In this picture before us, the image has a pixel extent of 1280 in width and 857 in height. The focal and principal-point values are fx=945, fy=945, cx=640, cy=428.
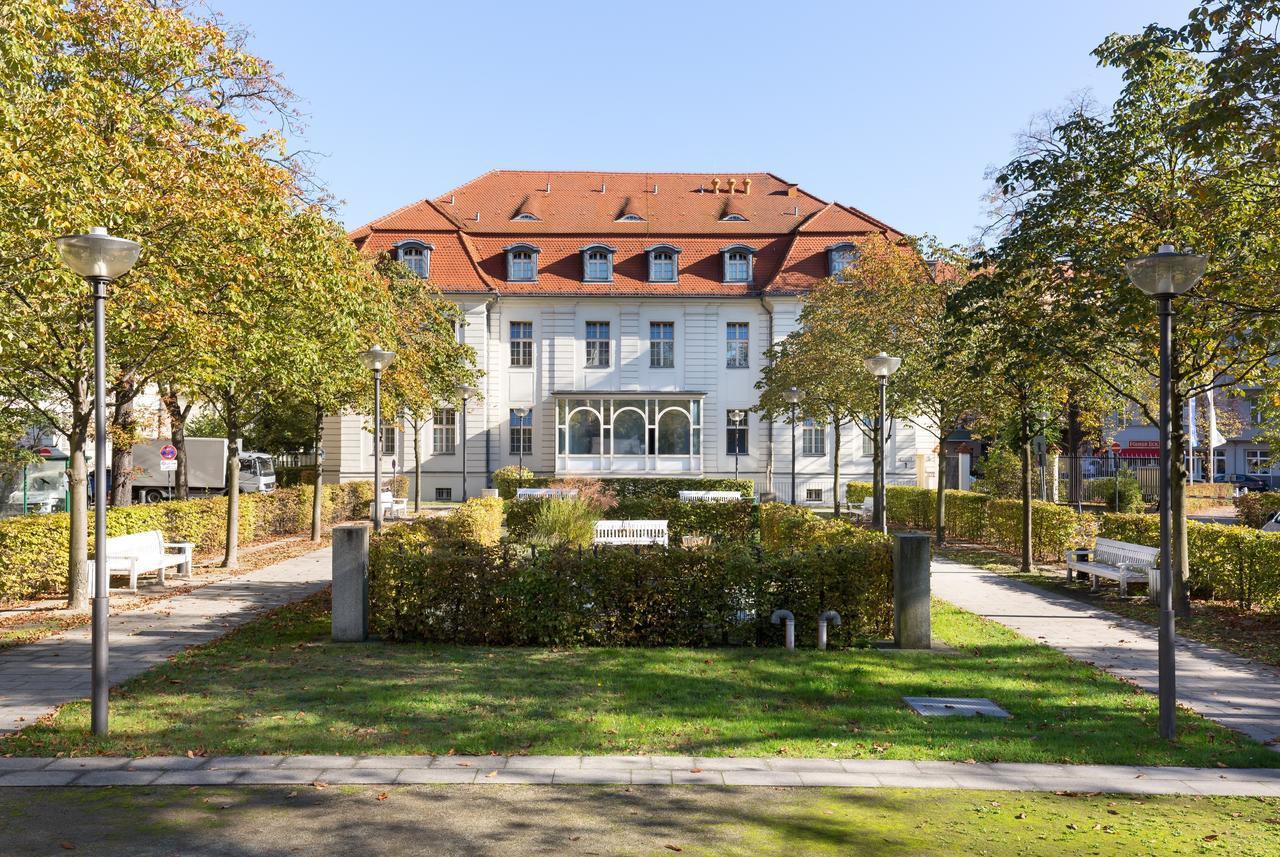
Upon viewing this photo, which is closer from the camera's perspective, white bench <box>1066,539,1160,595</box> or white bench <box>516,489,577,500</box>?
white bench <box>1066,539,1160,595</box>

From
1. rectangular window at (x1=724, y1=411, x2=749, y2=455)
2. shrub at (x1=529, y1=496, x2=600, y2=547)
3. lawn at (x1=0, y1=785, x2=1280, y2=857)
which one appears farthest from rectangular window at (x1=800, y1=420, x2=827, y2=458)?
lawn at (x1=0, y1=785, x2=1280, y2=857)

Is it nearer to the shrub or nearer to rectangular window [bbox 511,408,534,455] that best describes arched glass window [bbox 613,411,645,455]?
rectangular window [bbox 511,408,534,455]

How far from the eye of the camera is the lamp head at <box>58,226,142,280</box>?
23.0 ft

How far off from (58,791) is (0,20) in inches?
280

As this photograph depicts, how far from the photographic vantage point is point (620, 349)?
40.3 metres

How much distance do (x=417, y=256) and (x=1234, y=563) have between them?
33.3m

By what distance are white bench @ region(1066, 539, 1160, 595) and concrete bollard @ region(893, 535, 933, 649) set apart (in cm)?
498

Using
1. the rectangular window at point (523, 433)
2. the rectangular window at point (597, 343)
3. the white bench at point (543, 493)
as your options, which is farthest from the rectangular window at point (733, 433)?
the white bench at point (543, 493)

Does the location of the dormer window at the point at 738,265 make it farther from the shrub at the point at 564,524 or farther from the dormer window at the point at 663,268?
the shrub at the point at 564,524

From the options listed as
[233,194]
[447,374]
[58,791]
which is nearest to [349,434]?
[447,374]

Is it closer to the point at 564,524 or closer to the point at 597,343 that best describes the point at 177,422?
the point at 564,524

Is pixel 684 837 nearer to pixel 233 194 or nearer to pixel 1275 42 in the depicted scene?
pixel 1275 42

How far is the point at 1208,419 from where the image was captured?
125 feet

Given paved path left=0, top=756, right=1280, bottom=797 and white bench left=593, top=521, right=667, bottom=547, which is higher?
white bench left=593, top=521, right=667, bottom=547
